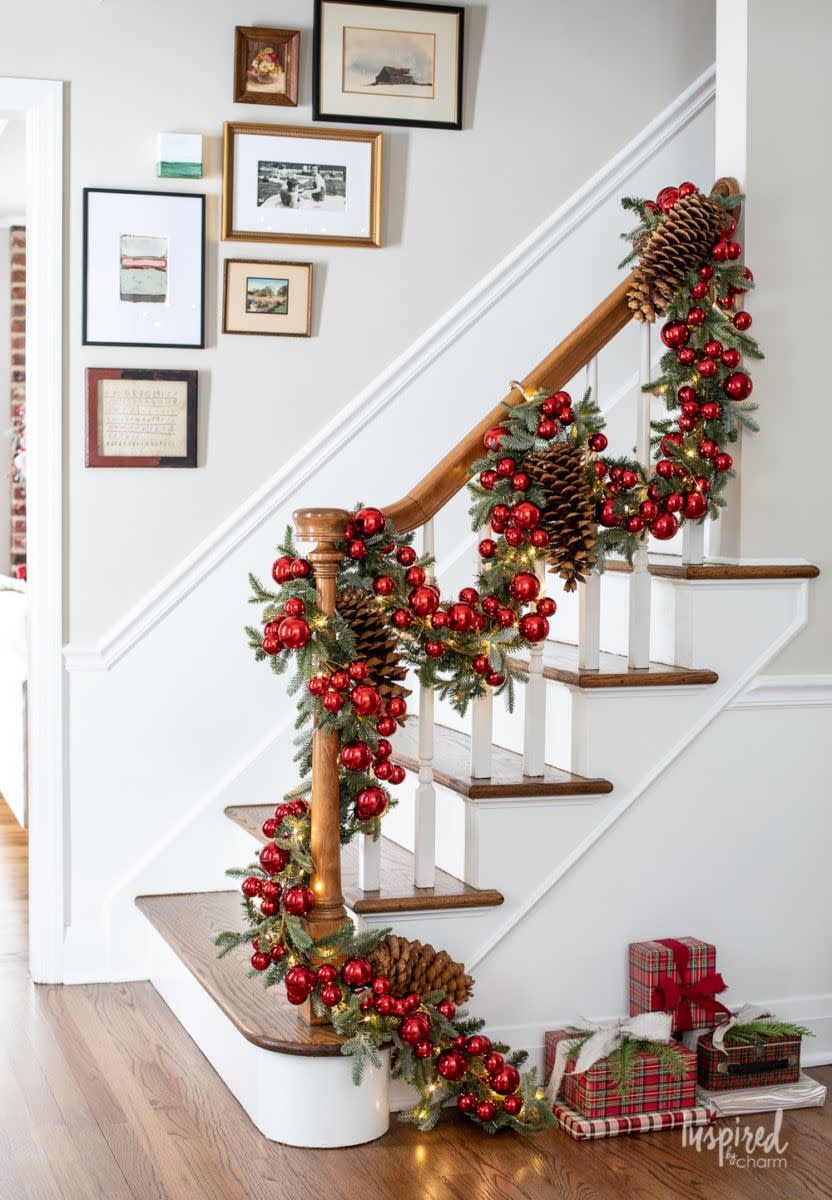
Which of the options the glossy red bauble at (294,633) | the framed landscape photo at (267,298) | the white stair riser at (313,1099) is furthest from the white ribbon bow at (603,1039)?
the framed landscape photo at (267,298)

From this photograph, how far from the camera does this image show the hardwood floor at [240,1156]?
8.39 feet

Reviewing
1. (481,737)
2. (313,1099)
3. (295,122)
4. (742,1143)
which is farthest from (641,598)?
(295,122)

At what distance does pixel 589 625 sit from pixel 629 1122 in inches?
39.3

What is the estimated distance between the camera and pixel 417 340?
399 cm

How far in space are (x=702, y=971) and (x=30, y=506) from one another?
1.99 m

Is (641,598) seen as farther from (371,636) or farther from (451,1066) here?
(451,1066)

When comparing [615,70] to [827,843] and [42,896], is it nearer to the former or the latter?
[827,843]

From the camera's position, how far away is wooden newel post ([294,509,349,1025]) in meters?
2.76

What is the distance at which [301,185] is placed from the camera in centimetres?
385

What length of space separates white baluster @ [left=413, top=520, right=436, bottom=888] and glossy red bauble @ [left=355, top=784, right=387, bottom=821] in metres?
0.14

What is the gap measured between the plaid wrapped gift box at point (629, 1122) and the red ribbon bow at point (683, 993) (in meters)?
0.19

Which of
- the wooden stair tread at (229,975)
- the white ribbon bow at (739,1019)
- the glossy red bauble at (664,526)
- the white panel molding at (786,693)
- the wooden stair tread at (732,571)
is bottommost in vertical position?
the white ribbon bow at (739,1019)

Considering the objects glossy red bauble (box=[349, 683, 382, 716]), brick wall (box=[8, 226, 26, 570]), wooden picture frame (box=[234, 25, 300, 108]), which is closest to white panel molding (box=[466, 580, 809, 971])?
glossy red bauble (box=[349, 683, 382, 716])

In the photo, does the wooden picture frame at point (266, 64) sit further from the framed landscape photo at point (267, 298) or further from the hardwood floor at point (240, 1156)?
the hardwood floor at point (240, 1156)
